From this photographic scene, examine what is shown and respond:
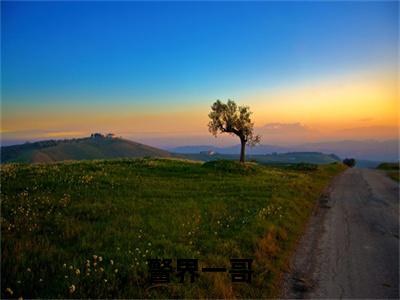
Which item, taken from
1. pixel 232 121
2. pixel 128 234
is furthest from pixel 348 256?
pixel 232 121

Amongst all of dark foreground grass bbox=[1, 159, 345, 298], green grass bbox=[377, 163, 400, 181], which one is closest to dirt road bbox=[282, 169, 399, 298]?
dark foreground grass bbox=[1, 159, 345, 298]

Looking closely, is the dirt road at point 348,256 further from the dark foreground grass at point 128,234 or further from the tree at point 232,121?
the tree at point 232,121

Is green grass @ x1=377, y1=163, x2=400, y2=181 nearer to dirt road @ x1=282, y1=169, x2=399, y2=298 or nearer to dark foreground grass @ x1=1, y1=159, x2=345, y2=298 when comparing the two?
dirt road @ x1=282, y1=169, x2=399, y2=298

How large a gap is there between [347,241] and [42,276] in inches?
458

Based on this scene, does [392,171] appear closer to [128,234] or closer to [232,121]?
[232,121]

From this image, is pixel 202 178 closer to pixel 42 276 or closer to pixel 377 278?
pixel 377 278

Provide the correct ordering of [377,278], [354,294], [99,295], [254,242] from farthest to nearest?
[254,242]
[377,278]
[354,294]
[99,295]

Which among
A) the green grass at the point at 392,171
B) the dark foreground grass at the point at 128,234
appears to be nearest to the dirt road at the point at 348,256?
the dark foreground grass at the point at 128,234

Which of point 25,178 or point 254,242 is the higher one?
point 25,178

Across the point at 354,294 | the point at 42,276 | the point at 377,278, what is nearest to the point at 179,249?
the point at 42,276

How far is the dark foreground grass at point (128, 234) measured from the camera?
27.0 ft

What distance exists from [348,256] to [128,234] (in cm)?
778

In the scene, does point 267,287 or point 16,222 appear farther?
point 16,222

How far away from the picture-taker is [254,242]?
12.4m
